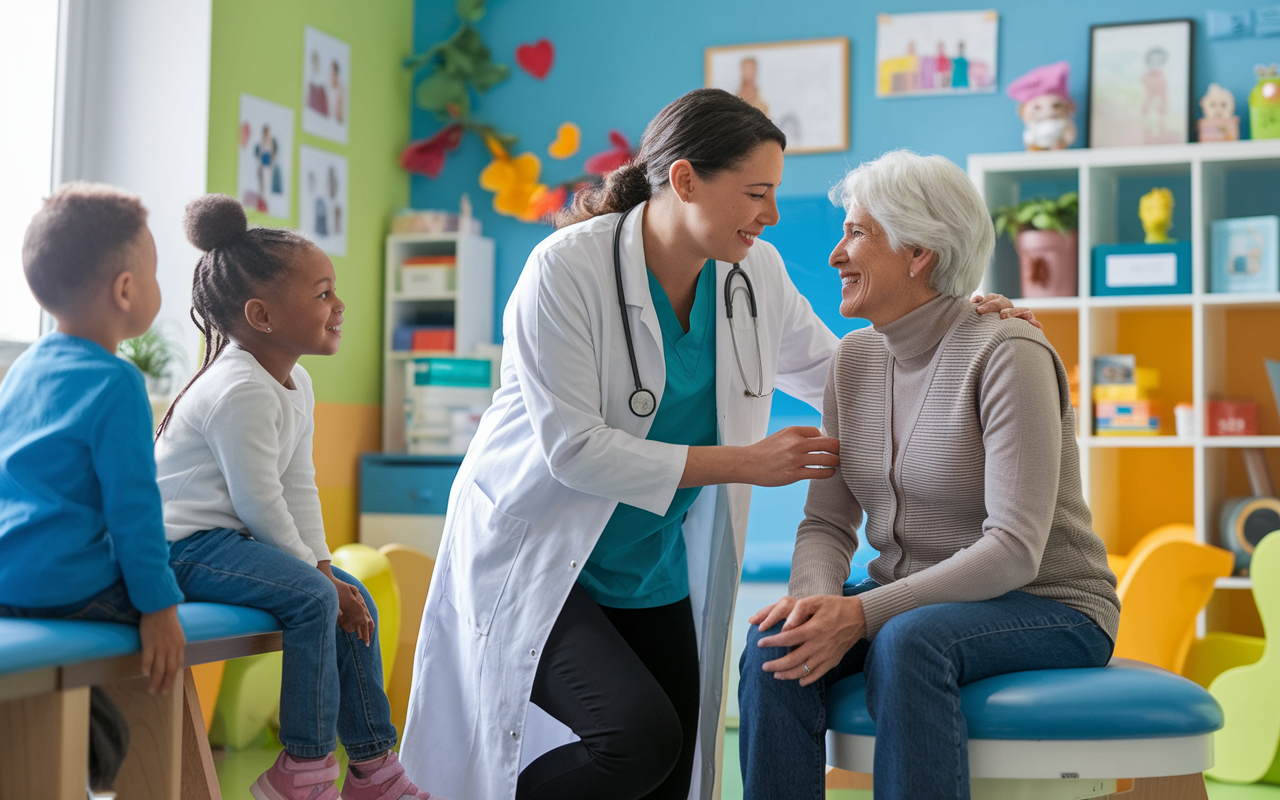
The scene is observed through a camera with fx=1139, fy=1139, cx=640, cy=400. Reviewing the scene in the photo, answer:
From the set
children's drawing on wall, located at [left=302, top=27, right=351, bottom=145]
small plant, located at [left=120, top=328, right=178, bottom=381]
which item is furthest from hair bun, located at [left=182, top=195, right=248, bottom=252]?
children's drawing on wall, located at [left=302, top=27, right=351, bottom=145]

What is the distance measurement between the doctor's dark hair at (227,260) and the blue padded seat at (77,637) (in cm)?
42

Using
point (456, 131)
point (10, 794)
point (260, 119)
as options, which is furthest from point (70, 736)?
point (456, 131)

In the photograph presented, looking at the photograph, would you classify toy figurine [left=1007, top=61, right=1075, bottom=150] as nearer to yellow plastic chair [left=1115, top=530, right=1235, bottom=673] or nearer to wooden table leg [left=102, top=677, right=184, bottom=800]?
yellow plastic chair [left=1115, top=530, right=1235, bottom=673]

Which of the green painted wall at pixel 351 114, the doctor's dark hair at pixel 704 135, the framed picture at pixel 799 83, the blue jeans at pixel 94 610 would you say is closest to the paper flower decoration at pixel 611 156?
the framed picture at pixel 799 83

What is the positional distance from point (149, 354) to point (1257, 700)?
292cm

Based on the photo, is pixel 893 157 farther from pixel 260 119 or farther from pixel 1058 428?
pixel 260 119

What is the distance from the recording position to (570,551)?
1.66 m

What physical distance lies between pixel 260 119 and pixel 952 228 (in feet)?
8.03

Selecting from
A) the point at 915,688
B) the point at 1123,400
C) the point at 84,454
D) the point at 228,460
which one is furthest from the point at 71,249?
the point at 1123,400

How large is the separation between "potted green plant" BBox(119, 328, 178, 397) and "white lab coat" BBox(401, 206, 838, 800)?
58.1 inches

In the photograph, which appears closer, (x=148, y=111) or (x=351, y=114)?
(x=148, y=111)

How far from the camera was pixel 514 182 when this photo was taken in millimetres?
4043

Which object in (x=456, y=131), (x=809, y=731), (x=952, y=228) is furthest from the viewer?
(x=456, y=131)

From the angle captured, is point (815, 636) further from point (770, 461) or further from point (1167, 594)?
point (1167, 594)
